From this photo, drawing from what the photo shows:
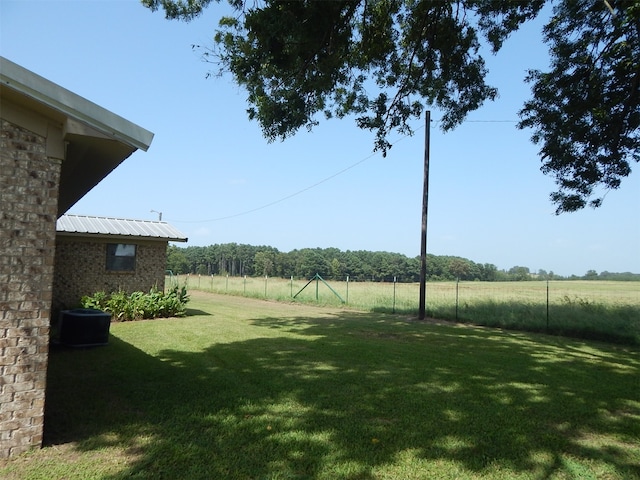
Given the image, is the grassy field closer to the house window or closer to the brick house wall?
the brick house wall

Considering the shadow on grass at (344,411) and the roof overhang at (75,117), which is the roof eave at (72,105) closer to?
the roof overhang at (75,117)

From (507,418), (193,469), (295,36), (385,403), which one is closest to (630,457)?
(507,418)

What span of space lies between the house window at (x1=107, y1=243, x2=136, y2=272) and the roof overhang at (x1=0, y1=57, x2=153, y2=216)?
990 centimetres

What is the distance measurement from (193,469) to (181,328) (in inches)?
335

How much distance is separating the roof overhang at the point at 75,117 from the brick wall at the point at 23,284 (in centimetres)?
29

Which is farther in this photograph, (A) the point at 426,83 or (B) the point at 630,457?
(A) the point at 426,83

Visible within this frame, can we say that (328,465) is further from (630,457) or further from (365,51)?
(365,51)

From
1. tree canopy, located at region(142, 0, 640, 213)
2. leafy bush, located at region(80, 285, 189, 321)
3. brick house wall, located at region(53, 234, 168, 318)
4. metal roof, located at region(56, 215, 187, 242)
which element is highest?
tree canopy, located at region(142, 0, 640, 213)

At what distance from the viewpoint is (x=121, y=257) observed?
1418 cm

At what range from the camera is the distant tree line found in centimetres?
5235

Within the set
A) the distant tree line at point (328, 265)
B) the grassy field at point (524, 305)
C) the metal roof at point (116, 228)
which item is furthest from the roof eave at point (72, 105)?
the distant tree line at point (328, 265)

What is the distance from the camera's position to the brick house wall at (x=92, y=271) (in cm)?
1291

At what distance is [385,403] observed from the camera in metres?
5.40

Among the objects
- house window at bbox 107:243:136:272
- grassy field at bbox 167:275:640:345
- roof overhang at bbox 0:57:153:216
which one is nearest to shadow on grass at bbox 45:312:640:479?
roof overhang at bbox 0:57:153:216
